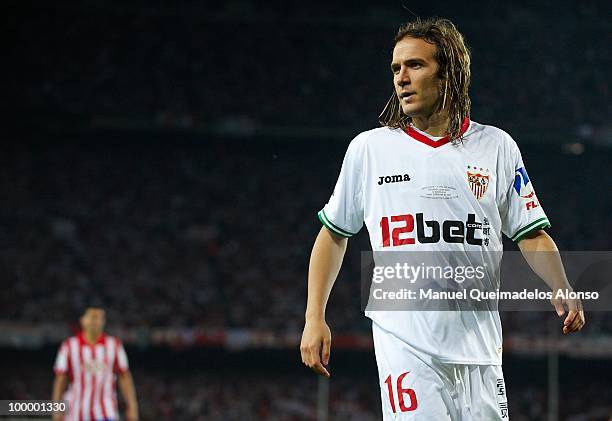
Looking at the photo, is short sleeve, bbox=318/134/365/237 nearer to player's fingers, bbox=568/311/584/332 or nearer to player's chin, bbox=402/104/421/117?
player's chin, bbox=402/104/421/117

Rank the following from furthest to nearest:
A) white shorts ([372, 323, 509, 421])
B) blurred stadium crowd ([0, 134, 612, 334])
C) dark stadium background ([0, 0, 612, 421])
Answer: blurred stadium crowd ([0, 134, 612, 334]), dark stadium background ([0, 0, 612, 421]), white shorts ([372, 323, 509, 421])

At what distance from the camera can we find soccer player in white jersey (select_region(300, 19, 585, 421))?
277 centimetres

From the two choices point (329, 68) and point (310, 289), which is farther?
point (329, 68)

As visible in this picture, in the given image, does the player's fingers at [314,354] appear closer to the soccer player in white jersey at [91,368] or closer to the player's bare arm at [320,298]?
the player's bare arm at [320,298]

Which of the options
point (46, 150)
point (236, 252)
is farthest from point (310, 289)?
point (46, 150)

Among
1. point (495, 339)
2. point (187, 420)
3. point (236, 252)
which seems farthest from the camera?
point (236, 252)

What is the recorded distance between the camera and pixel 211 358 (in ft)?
59.5

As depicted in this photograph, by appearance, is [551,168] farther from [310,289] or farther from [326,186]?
[310,289]

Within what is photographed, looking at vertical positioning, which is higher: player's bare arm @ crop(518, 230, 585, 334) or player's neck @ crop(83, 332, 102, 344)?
player's neck @ crop(83, 332, 102, 344)

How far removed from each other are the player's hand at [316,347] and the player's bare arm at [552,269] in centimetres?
83

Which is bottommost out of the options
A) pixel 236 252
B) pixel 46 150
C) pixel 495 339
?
pixel 495 339

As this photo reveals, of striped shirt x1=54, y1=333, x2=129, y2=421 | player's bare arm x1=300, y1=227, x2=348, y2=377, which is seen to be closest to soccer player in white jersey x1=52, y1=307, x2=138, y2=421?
striped shirt x1=54, y1=333, x2=129, y2=421

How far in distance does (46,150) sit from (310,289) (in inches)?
819

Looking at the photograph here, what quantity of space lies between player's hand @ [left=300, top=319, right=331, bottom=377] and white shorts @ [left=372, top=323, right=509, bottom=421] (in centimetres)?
→ 23
